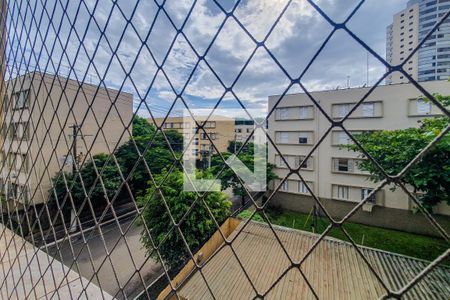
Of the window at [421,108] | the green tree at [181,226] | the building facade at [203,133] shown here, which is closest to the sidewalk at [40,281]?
the building facade at [203,133]

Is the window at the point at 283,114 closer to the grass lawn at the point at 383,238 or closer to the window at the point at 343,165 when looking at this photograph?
the window at the point at 343,165

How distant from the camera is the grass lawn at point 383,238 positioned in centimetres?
475

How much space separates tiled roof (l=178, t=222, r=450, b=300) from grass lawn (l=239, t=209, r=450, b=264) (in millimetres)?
1689

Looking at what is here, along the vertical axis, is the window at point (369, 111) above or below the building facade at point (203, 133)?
above

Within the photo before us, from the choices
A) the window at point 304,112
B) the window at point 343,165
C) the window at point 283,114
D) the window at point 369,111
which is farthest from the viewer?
the window at point 283,114

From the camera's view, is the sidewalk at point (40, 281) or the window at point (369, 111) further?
the window at point (369, 111)

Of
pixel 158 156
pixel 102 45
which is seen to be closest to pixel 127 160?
pixel 158 156

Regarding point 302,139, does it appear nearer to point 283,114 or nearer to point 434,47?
point 283,114

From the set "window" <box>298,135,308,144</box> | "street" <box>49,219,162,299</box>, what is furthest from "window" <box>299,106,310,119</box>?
"street" <box>49,219,162,299</box>

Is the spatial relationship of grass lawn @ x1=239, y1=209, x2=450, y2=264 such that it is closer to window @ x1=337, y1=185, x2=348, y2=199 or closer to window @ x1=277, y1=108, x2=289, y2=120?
window @ x1=337, y1=185, x2=348, y2=199

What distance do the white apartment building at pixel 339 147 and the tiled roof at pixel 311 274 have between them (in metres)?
2.67

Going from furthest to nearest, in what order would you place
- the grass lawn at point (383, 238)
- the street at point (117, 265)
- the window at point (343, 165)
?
1. the window at point (343, 165)
2. the grass lawn at point (383, 238)
3. the street at point (117, 265)

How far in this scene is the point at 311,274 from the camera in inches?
92.0

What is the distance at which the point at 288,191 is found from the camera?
694 cm
